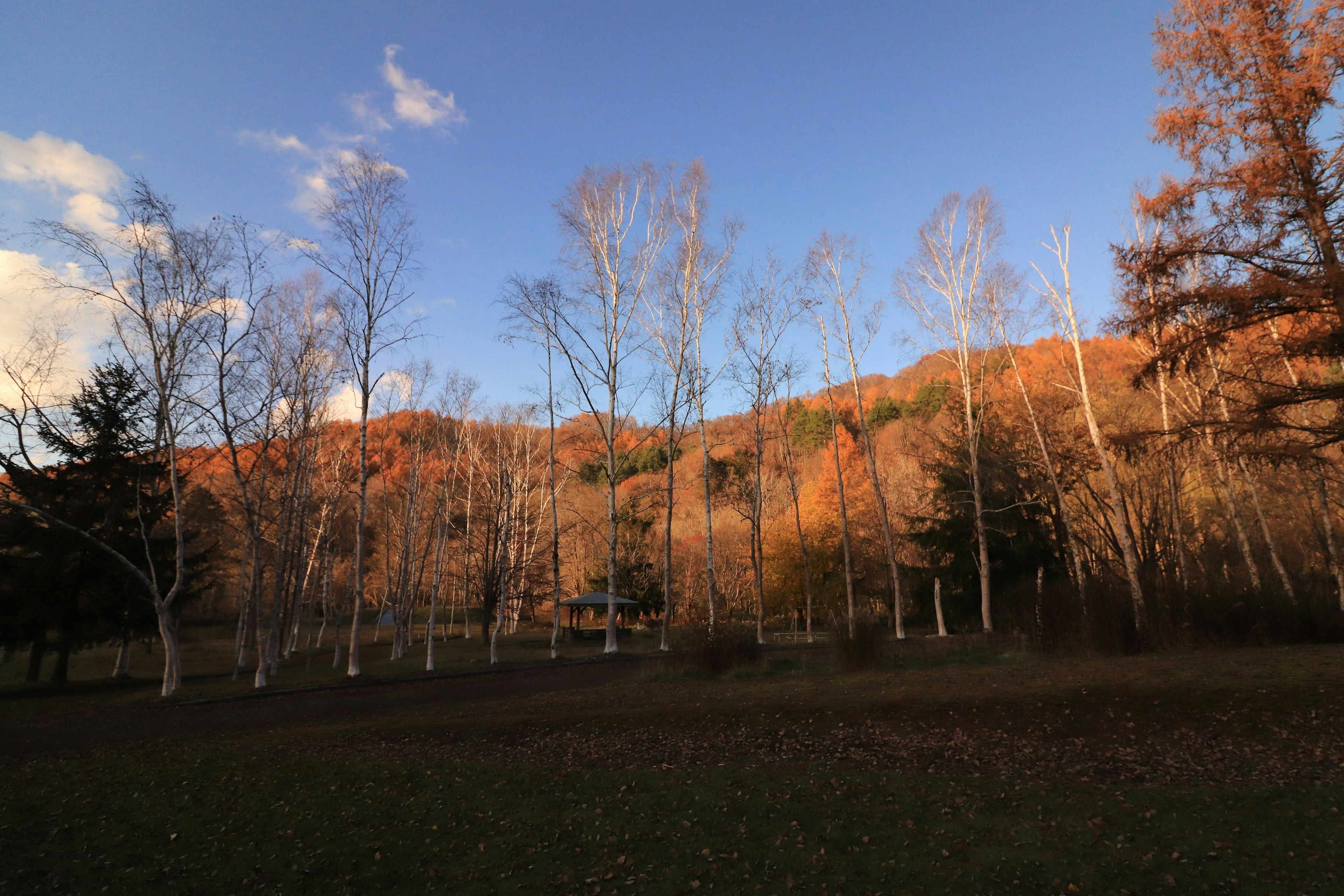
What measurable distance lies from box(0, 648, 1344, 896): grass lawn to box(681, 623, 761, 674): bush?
160 inches

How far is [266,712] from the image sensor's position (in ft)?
41.9

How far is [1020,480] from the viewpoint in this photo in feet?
74.4

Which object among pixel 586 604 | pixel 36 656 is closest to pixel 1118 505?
pixel 586 604

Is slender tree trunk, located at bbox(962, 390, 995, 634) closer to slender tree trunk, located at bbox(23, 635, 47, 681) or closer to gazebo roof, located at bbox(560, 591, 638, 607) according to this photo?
gazebo roof, located at bbox(560, 591, 638, 607)

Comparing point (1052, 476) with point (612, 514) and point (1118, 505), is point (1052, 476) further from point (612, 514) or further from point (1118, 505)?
point (612, 514)

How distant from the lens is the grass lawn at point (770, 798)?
4684 mm

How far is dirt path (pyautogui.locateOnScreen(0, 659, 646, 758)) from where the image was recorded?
10.7 meters

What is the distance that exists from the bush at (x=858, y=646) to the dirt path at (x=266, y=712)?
5.18 metres

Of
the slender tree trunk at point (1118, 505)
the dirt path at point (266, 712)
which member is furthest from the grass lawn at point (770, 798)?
the slender tree trunk at point (1118, 505)

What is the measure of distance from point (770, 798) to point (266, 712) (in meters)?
11.3

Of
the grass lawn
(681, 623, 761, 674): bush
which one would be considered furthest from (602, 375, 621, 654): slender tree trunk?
the grass lawn

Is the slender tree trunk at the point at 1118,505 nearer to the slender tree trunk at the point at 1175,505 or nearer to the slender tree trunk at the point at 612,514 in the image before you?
the slender tree trunk at the point at 1175,505

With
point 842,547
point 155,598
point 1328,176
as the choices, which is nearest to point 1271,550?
point 1328,176


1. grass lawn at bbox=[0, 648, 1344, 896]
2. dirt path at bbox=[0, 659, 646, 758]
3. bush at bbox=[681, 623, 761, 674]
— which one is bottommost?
dirt path at bbox=[0, 659, 646, 758]
